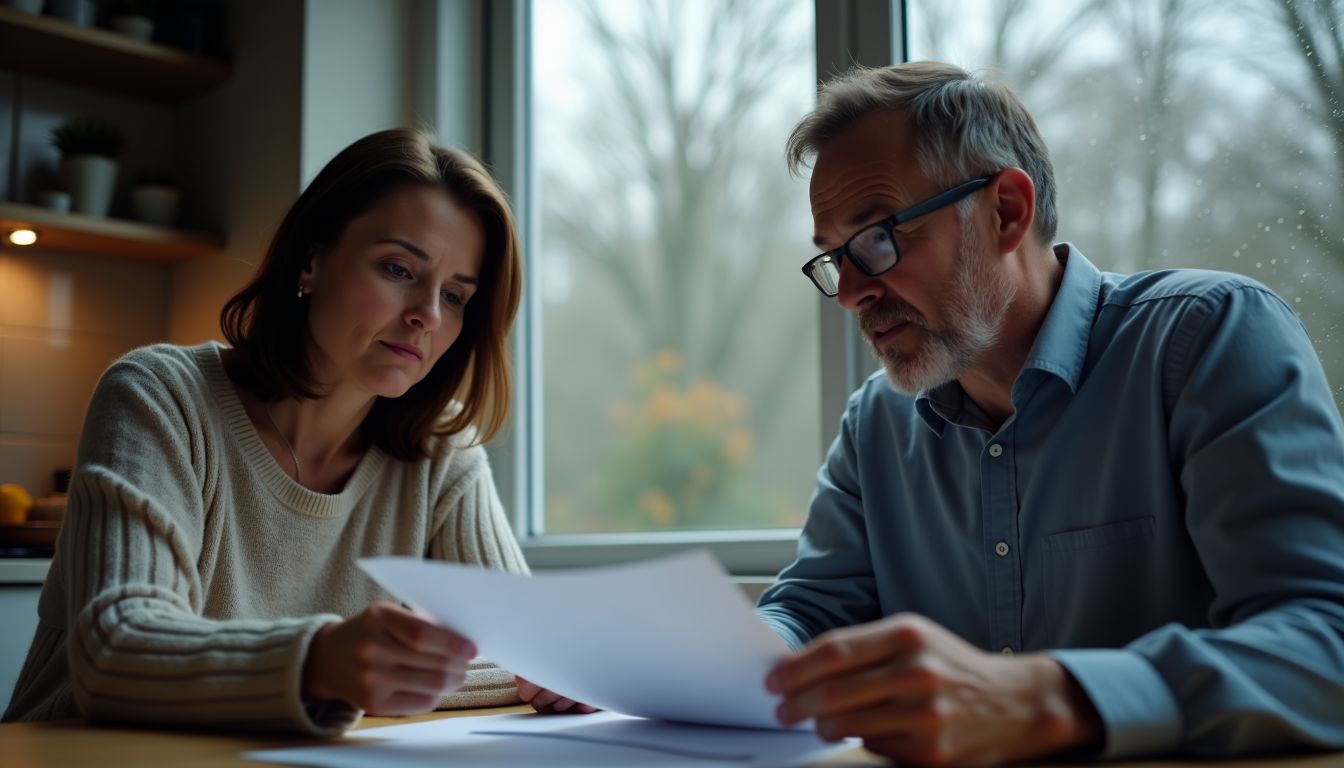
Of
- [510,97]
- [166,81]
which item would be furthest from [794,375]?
[166,81]

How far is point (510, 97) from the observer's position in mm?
2756

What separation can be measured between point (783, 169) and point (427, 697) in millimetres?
1651

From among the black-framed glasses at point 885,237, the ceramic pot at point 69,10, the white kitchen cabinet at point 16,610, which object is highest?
the ceramic pot at point 69,10

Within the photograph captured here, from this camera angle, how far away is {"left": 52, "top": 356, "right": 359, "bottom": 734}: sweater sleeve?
99 cm

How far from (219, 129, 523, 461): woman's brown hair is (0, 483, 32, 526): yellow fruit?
1.10 metres

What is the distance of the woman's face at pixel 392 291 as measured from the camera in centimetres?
157

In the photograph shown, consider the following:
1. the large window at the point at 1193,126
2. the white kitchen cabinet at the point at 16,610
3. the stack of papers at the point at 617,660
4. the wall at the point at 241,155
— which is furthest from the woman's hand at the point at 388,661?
the wall at the point at 241,155

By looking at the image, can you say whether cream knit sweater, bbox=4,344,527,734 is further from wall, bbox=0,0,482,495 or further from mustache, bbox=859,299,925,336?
wall, bbox=0,0,482,495

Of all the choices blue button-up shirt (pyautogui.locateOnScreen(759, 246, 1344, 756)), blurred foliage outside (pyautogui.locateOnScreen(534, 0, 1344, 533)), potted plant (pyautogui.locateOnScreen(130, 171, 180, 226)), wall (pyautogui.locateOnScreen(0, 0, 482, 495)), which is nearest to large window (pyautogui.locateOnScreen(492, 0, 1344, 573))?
blurred foliage outside (pyautogui.locateOnScreen(534, 0, 1344, 533))

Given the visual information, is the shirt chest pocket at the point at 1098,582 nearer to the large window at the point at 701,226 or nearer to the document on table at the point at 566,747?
the document on table at the point at 566,747

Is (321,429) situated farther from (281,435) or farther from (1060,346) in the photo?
(1060,346)

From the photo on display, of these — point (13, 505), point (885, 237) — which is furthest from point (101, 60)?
point (885, 237)

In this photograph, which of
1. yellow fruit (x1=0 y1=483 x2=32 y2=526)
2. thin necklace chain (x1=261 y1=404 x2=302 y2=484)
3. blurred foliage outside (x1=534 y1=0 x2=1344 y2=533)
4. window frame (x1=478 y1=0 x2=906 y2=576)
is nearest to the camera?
thin necklace chain (x1=261 y1=404 x2=302 y2=484)

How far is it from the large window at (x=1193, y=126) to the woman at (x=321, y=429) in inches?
32.9
